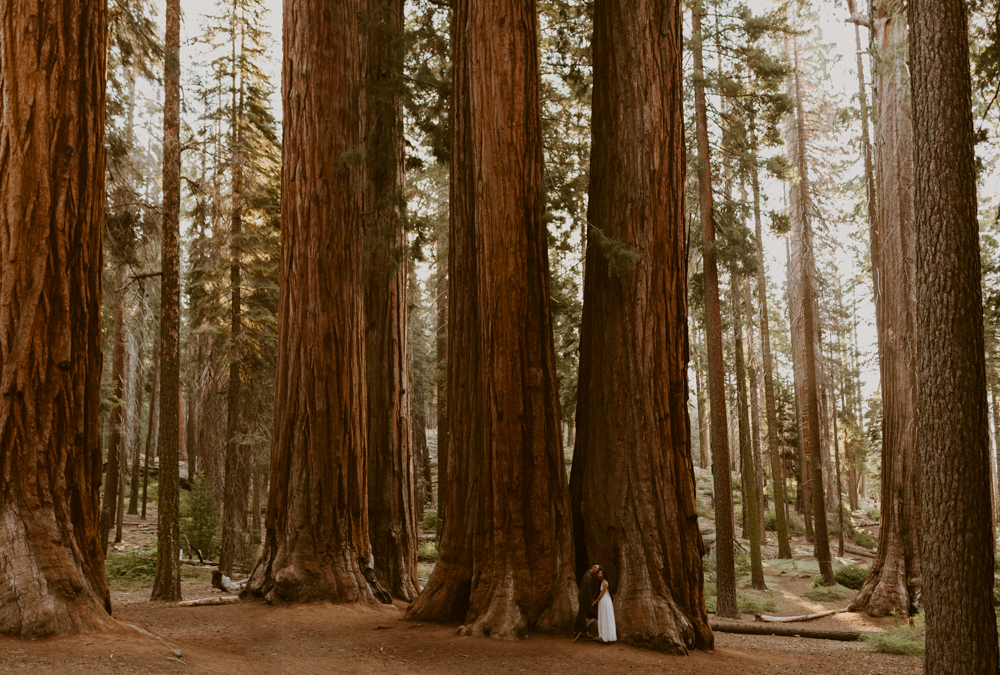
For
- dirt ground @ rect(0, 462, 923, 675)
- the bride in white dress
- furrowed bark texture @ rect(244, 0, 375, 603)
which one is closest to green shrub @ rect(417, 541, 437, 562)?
dirt ground @ rect(0, 462, 923, 675)

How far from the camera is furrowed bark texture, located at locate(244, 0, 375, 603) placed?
370 inches

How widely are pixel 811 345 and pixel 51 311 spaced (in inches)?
758

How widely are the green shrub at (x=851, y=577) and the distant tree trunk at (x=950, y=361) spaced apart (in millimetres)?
15205

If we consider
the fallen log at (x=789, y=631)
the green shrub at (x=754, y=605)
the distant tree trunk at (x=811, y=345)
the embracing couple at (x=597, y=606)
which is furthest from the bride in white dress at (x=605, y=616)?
the distant tree trunk at (x=811, y=345)

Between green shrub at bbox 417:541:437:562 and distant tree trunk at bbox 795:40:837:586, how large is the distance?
415 inches

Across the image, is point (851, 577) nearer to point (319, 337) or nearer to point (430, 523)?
point (430, 523)

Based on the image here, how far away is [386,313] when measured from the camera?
37.7 ft

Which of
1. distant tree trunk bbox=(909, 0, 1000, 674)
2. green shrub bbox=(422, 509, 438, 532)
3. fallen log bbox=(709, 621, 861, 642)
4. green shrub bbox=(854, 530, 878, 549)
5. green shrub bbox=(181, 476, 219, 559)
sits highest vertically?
distant tree trunk bbox=(909, 0, 1000, 674)

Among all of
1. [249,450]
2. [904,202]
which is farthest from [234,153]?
[904,202]

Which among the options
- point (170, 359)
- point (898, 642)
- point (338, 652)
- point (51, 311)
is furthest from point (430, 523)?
point (51, 311)

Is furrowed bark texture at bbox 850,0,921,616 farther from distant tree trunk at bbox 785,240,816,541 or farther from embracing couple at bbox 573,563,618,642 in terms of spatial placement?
distant tree trunk at bbox 785,240,816,541

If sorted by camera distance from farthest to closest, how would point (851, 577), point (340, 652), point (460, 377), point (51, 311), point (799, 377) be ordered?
point (799, 377)
point (851, 577)
point (460, 377)
point (340, 652)
point (51, 311)

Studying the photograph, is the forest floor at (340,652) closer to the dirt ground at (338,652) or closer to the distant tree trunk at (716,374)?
the dirt ground at (338,652)

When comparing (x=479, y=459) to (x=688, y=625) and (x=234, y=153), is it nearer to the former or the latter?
(x=688, y=625)
